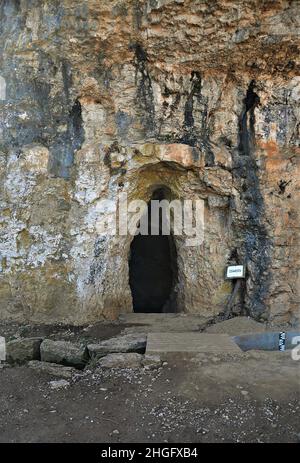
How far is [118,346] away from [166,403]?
1.54 m

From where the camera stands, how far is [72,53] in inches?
273

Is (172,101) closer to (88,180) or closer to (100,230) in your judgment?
(88,180)

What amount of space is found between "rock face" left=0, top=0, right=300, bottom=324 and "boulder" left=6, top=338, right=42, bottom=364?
134 cm

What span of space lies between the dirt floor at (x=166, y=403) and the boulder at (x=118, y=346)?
0.42 meters

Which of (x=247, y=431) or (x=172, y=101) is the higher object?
(x=172, y=101)

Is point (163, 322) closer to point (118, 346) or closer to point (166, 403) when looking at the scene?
point (118, 346)

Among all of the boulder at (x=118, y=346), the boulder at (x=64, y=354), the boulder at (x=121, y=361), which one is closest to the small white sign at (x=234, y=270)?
the boulder at (x=118, y=346)

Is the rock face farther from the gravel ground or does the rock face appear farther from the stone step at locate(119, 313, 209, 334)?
the gravel ground

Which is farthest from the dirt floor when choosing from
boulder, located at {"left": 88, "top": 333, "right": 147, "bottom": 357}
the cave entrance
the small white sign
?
the cave entrance

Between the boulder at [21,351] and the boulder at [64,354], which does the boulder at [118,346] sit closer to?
the boulder at [64,354]
